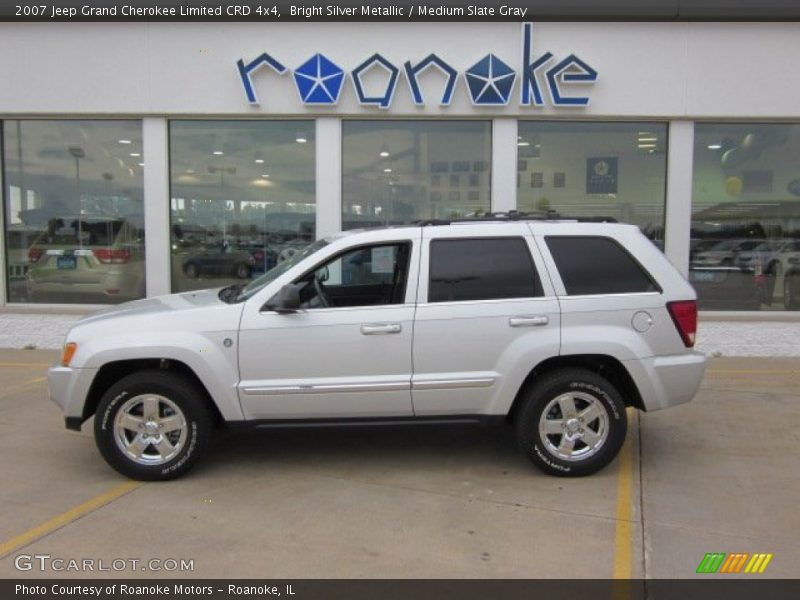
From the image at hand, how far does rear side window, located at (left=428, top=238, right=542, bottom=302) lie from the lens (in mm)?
5051

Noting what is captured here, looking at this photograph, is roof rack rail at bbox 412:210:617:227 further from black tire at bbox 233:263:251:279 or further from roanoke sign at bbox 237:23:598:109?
black tire at bbox 233:263:251:279

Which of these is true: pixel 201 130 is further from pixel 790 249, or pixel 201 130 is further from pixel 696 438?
pixel 790 249

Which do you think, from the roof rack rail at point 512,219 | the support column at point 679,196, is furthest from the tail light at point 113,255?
the support column at point 679,196

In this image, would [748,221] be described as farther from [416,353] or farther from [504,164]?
[416,353]

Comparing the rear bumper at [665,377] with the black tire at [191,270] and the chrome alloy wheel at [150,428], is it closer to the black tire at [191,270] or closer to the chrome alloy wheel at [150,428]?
the chrome alloy wheel at [150,428]

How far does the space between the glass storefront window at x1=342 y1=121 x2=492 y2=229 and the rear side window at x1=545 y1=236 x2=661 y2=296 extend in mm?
7381

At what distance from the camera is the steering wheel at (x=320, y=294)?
5.09m

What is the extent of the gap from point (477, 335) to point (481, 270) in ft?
1.62

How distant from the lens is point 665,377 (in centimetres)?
504

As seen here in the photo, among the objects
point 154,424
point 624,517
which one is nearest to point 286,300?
point 154,424

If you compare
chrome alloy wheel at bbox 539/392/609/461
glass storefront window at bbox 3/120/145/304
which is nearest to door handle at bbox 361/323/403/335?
chrome alloy wheel at bbox 539/392/609/461

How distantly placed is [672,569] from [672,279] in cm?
218

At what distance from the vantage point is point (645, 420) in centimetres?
657

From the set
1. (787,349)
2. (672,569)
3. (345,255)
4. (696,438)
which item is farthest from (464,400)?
(787,349)
